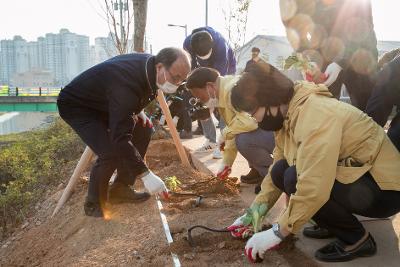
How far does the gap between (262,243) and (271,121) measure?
613 mm

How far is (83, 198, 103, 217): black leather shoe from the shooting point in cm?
354

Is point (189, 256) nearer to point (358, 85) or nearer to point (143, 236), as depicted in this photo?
point (143, 236)

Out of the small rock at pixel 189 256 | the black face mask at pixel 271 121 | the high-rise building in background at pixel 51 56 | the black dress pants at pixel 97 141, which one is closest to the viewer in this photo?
the black face mask at pixel 271 121

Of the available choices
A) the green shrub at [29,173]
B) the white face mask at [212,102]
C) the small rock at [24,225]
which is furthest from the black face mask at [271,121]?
→ the green shrub at [29,173]

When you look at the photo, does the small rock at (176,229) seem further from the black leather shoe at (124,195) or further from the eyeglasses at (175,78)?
the eyeglasses at (175,78)

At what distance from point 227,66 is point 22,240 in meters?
3.26

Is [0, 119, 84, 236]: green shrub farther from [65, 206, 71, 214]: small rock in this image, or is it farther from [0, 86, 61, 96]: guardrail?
[0, 86, 61, 96]: guardrail

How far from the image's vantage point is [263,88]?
2066mm

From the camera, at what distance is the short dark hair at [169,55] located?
3129mm

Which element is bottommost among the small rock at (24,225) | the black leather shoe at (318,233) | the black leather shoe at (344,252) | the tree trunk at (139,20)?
the small rock at (24,225)

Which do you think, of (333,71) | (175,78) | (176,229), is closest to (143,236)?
(176,229)

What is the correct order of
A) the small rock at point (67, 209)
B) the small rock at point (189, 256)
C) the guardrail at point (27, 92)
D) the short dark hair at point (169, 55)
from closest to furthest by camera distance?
the small rock at point (189, 256) → the short dark hair at point (169, 55) → the small rock at point (67, 209) → the guardrail at point (27, 92)

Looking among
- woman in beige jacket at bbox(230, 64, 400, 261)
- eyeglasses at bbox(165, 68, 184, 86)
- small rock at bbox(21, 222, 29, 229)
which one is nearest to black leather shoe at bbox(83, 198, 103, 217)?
eyeglasses at bbox(165, 68, 184, 86)

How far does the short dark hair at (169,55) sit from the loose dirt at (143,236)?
3.81 feet
